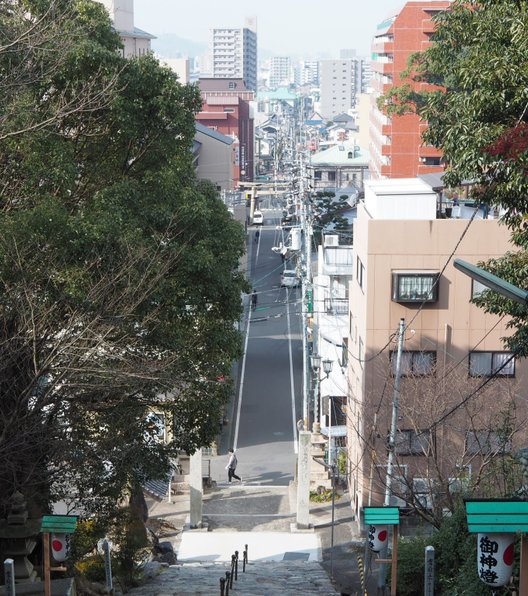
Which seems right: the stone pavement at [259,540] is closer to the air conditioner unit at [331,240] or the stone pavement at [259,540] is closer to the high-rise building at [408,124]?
the air conditioner unit at [331,240]

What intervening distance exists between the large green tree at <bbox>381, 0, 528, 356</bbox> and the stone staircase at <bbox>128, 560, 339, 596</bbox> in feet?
16.8

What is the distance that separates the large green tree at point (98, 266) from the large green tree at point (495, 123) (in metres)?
4.53

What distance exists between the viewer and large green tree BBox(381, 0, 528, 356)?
12.1 meters

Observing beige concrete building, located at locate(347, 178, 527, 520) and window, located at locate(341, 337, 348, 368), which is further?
window, located at locate(341, 337, 348, 368)

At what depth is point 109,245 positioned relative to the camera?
1493 cm

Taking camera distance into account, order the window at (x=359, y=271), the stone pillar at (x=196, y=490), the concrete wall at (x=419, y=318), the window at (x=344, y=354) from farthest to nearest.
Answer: the window at (x=344, y=354) < the window at (x=359, y=271) < the stone pillar at (x=196, y=490) < the concrete wall at (x=419, y=318)

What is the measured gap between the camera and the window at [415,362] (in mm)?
21391

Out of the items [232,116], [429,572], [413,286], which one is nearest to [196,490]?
[413,286]

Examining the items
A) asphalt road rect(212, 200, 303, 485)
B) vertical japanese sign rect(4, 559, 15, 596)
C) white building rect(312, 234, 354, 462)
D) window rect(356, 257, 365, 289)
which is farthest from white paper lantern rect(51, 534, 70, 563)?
asphalt road rect(212, 200, 303, 485)

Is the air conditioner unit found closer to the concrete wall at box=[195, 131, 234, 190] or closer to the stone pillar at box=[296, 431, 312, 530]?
the stone pillar at box=[296, 431, 312, 530]

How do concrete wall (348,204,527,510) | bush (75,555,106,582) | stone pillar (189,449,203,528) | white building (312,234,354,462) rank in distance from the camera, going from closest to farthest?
bush (75,555,106,582) → concrete wall (348,204,527,510) → stone pillar (189,449,203,528) → white building (312,234,354,462)

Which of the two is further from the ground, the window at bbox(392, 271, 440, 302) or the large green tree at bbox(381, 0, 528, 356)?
the large green tree at bbox(381, 0, 528, 356)

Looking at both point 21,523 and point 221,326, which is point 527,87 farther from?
point 21,523

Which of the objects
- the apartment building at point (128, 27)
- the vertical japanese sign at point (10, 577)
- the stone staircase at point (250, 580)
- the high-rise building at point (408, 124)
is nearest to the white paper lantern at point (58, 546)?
the vertical japanese sign at point (10, 577)
